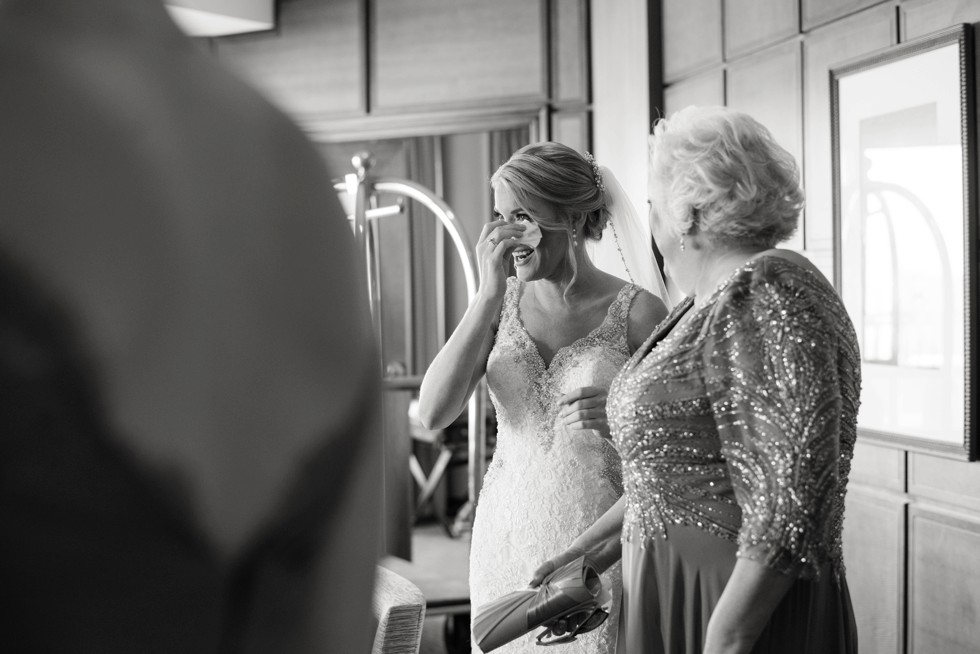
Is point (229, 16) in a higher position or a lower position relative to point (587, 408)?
higher

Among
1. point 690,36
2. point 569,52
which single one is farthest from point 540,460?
point 569,52

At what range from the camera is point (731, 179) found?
1.53 m

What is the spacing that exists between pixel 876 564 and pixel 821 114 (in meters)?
1.71

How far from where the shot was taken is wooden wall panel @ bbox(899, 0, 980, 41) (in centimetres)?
293

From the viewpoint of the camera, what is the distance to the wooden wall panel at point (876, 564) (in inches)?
129

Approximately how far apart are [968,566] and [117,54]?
3.31 m

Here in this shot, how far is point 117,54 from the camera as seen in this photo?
0.66 feet

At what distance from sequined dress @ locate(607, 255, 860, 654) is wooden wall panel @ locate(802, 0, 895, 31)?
7.47ft

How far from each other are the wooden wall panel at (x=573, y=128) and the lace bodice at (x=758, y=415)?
3.94 m

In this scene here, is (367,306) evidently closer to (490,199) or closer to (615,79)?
(615,79)

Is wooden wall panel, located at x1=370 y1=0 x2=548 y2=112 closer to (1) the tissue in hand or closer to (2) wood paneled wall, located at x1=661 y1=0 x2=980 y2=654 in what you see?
(2) wood paneled wall, located at x1=661 y1=0 x2=980 y2=654

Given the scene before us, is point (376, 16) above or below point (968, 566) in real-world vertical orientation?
above

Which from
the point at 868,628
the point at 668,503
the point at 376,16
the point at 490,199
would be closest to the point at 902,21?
the point at 868,628

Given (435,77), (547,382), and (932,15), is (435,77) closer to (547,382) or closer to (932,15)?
(932,15)
